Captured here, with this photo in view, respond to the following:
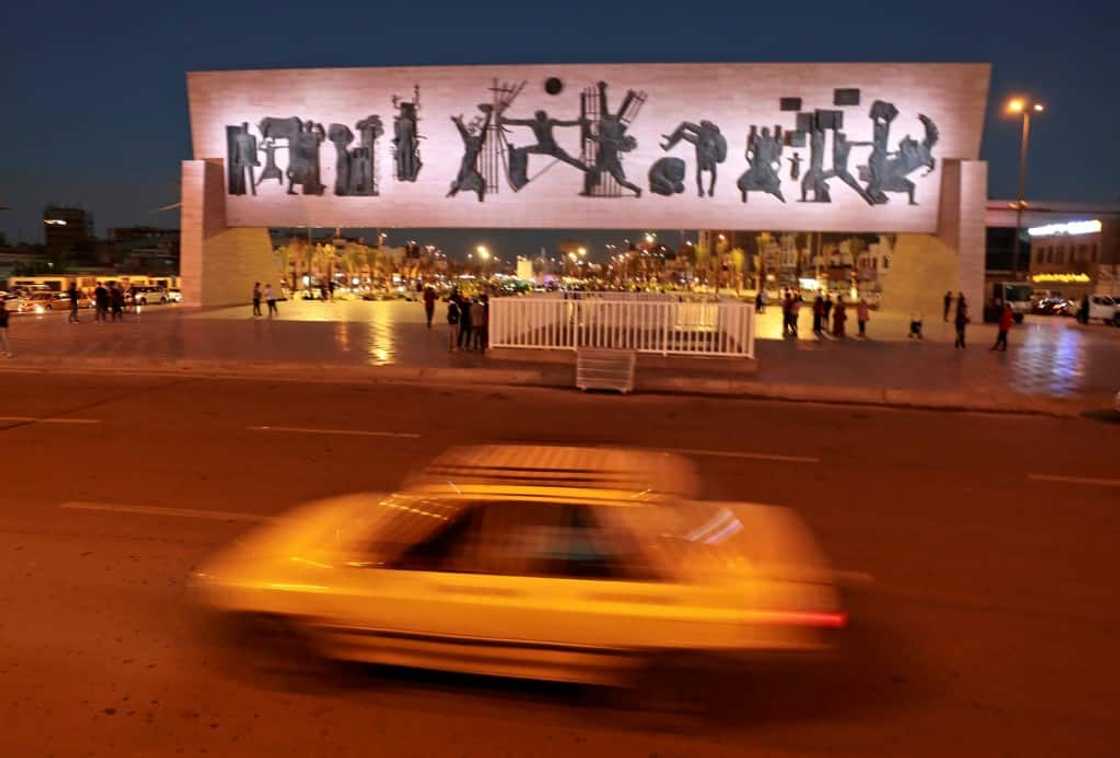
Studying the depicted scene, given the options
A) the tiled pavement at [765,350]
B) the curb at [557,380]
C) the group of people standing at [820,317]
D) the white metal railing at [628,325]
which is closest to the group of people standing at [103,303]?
the tiled pavement at [765,350]

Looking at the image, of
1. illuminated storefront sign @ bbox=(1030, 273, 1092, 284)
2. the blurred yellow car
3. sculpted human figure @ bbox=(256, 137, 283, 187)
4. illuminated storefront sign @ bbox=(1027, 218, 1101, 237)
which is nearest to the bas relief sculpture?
sculpted human figure @ bbox=(256, 137, 283, 187)

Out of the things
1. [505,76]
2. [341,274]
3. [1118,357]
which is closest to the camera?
[1118,357]

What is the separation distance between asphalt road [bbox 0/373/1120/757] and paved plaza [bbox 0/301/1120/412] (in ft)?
17.7

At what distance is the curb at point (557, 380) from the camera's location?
15562 millimetres

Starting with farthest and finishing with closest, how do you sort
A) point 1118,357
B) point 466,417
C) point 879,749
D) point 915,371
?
point 1118,357 → point 915,371 → point 466,417 → point 879,749

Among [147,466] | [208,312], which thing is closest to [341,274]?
[208,312]

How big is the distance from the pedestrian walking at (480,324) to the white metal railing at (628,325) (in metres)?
1.17

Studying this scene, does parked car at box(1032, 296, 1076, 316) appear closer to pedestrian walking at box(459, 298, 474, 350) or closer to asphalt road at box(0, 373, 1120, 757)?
pedestrian walking at box(459, 298, 474, 350)

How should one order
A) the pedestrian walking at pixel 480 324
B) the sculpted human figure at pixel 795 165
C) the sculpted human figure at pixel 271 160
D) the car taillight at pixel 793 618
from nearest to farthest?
the car taillight at pixel 793 618 < the pedestrian walking at pixel 480 324 < the sculpted human figure at pixel 795 165 < the sculpted human figure at pixel 271 160

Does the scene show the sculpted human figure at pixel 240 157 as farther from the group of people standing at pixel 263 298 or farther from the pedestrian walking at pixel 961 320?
the pedestrian walking at pixel 961 320

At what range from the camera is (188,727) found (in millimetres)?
4156

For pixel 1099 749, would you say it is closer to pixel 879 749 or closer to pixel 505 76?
pixel 879 749

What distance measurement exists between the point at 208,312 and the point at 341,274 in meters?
73.0

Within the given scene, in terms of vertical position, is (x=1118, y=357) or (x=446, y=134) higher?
(x=446, y=134)
